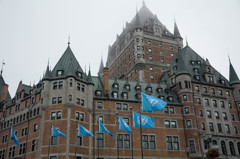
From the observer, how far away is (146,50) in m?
85.2

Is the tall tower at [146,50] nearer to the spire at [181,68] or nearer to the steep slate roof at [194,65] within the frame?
the steep slate roof at [194,65]

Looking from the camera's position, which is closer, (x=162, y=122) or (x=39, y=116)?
(x=39, y=116)

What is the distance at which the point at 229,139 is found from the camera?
61.5 m

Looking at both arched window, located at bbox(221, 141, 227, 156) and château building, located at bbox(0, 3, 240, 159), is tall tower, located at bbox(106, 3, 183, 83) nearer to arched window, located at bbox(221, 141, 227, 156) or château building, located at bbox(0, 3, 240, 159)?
château building, located at bbox(0, 3, 240, 159)

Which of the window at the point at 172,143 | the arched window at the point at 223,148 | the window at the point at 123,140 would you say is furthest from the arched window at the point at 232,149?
the window at the point at 123,140

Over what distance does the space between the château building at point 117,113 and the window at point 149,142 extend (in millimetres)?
193

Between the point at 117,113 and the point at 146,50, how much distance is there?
4004cm

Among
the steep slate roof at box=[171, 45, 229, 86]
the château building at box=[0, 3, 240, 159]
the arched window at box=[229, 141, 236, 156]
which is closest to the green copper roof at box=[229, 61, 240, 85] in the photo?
the château building at box=[0, 3, 240, 159]

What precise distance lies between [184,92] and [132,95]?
11683 mm

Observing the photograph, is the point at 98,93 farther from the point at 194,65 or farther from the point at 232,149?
the point at 232,149

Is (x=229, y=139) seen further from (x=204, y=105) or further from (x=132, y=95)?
(x=132, y=95)

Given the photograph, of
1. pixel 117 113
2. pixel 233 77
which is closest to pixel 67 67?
pixel 117 113

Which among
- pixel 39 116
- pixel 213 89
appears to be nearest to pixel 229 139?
pixel 213 89

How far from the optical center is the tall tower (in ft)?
271
